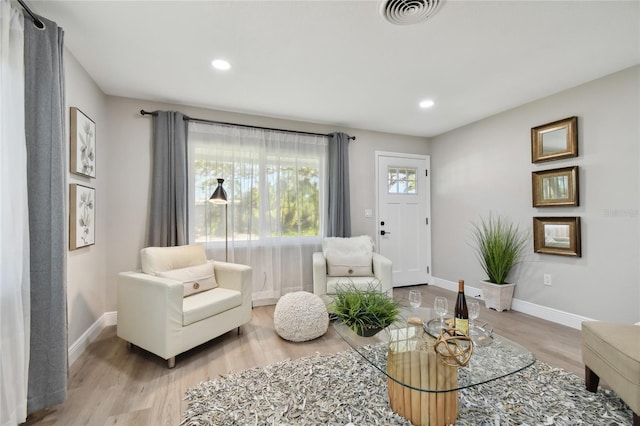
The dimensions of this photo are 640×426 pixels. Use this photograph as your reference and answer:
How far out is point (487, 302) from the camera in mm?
3439

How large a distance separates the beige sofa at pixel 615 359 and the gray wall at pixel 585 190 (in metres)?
1.18

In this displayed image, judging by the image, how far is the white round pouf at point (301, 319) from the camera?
2.51 metres

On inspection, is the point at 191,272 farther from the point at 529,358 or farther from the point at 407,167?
the point at 407,167

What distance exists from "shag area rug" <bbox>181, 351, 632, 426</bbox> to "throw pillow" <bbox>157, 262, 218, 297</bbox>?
863 millimetres

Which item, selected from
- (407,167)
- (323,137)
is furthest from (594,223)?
(323,137)

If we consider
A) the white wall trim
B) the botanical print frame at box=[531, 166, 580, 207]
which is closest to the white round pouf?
the white wall trim

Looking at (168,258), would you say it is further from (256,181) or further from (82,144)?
(256,181)

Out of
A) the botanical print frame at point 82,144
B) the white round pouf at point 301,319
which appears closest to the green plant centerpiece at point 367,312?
the white round pouf at point 301,319

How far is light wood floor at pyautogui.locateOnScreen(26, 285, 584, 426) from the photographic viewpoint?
1.64 meters

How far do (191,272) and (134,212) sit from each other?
112 centimetres

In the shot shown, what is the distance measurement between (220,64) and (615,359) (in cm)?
327

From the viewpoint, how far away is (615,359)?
1508 millimetres

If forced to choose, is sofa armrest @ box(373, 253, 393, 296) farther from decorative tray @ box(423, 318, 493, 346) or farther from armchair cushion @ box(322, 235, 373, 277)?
decorative tray @ box(423, 318, 493, 346)

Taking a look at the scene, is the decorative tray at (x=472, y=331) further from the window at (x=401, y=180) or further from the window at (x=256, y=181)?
the window at (x=401, y=180)
